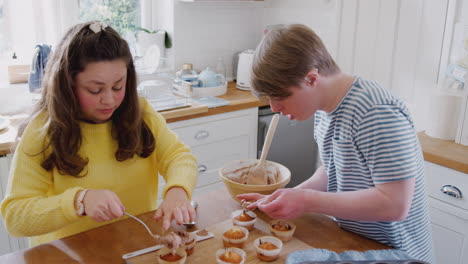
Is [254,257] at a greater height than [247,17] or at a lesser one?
lesser

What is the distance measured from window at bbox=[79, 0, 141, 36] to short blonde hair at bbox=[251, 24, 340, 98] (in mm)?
1888

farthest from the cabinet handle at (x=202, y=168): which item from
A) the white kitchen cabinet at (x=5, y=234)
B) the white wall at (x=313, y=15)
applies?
the white wall at (x=313, y=15)

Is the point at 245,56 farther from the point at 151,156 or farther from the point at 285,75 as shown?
the point at 285,75

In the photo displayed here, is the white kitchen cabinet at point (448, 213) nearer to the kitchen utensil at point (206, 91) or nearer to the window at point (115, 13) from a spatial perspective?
the kitchen utensil at point (206, 91)

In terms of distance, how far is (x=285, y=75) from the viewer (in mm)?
1066

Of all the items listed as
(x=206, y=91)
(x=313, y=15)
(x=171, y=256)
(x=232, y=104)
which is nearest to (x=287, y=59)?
(x=171, y=256)

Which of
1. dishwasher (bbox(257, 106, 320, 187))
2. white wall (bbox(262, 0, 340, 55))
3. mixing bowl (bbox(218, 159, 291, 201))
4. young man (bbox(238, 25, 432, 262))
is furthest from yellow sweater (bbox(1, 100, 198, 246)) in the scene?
white wall (bbox(262, 0, 340, 55))

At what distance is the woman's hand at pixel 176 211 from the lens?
1137mm

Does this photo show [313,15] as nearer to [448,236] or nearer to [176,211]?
[448,236]

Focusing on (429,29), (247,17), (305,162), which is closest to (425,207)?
(429,29)

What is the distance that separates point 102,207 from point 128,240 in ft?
0.35

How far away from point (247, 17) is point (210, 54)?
16.3 inches

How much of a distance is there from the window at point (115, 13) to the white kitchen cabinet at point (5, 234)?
1.11 meters

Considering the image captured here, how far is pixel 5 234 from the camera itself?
1931 millimetres
